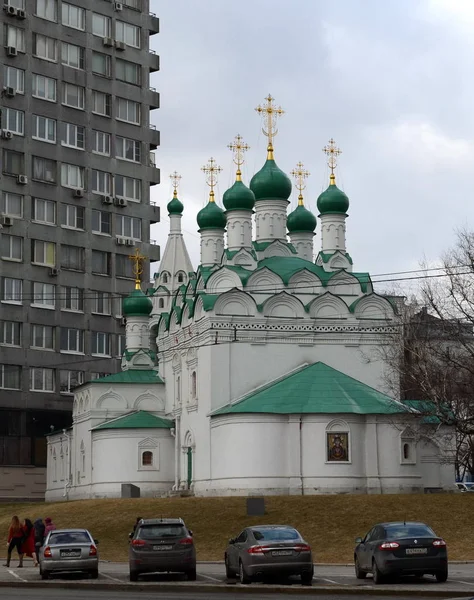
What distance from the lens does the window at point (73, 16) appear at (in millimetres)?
73938

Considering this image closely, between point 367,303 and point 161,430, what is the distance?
11.5 metres

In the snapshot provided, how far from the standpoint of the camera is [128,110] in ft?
252

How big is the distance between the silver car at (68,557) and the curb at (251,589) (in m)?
1.05

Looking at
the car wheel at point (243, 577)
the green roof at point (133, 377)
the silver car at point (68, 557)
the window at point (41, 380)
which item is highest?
the window at point (41, 380)

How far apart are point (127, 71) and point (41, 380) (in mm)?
19931

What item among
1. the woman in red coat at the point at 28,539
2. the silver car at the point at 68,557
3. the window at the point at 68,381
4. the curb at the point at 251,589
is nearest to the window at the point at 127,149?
the window at the point at 68,381

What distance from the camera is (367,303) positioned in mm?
56438

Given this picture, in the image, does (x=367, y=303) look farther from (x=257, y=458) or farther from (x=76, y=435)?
(x=76, y=435)

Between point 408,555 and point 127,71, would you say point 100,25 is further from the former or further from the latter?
point 408,555

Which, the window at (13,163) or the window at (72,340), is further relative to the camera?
the window at (72,340)

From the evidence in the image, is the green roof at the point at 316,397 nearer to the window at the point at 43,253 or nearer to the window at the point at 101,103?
the window at the point at 43,253

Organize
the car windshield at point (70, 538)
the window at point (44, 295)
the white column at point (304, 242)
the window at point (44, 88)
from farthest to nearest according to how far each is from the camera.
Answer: the window at point (44, 88) < the window at point (44, 295) < the white column at point (304, 242) < the car windshield at point (70, 538)

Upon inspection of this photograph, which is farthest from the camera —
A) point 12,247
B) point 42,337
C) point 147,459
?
point 42,337

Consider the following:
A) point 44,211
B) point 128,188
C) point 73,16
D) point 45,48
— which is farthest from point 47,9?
point 44,211
